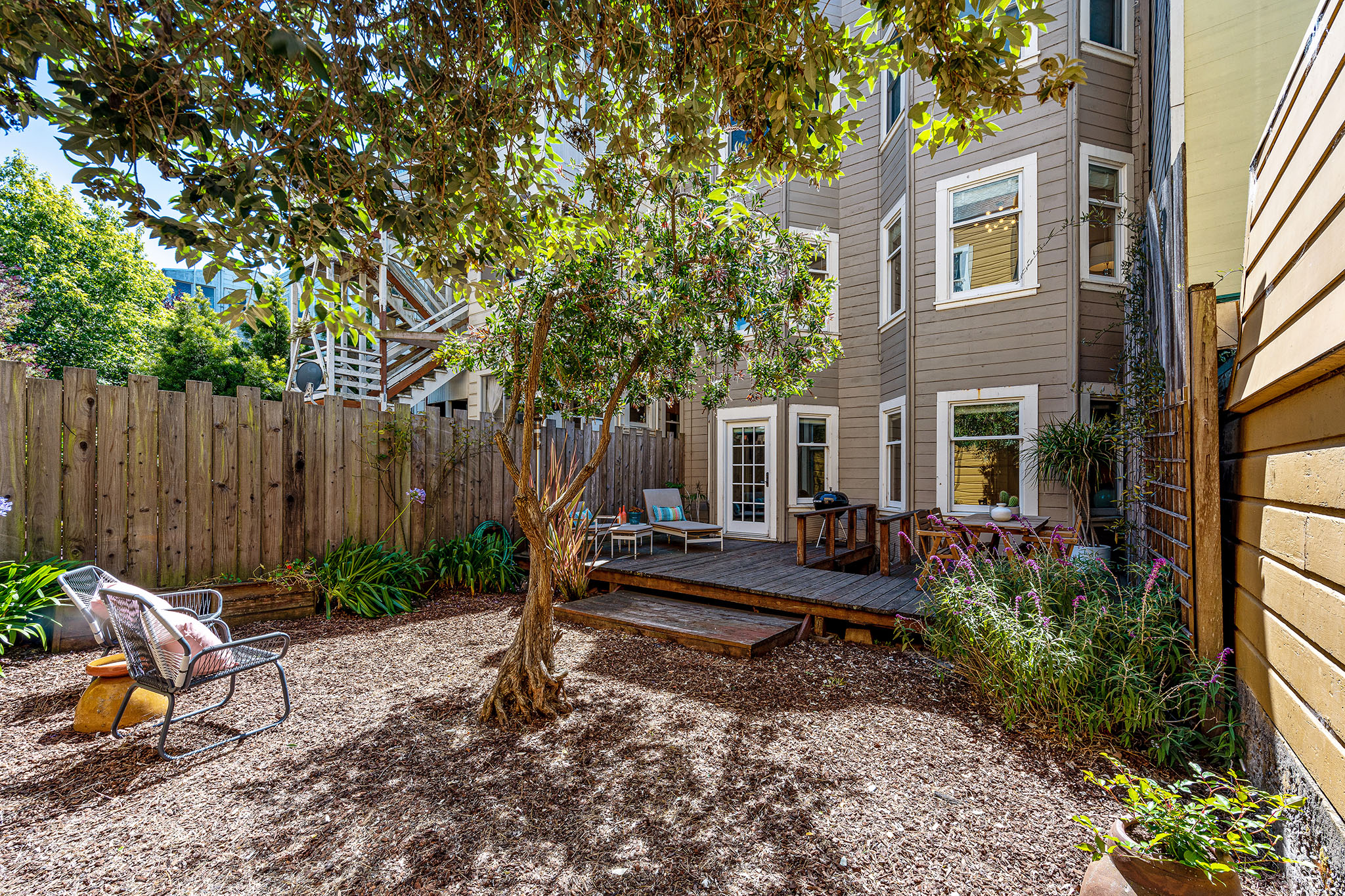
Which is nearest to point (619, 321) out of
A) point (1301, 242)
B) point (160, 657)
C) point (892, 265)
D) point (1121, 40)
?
point (160, 657)

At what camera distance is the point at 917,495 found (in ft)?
24.2

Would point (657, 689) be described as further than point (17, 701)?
Yes

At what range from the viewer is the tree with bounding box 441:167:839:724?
3.29m

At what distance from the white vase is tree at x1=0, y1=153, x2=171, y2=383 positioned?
18639 mm

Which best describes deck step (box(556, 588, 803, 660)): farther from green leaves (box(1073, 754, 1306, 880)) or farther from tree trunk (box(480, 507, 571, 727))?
green leaves (box(1073, 754, 1306, 880))

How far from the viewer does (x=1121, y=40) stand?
22.0ft

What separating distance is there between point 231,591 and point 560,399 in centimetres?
318

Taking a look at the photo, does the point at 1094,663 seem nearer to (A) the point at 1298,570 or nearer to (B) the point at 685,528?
(A) the point at 1298,570

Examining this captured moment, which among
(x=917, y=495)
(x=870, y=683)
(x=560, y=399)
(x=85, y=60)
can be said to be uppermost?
(x=85, y=60)

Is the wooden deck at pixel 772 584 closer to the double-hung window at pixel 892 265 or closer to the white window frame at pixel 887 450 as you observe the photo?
the white window frame at pixel 887 450

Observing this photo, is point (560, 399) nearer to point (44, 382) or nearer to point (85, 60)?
point (85, 60)

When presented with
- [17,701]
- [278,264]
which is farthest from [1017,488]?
[17,701]

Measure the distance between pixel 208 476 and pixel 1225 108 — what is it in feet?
26.9

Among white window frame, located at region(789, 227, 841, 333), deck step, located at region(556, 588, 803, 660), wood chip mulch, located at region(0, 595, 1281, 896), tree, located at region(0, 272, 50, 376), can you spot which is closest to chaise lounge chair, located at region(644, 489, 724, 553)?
deck step, located at region(556, 588, 803, 660)
